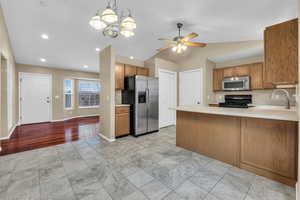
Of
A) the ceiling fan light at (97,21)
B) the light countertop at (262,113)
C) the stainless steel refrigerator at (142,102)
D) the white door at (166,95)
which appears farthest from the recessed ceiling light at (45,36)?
the light countertop at (262,113)

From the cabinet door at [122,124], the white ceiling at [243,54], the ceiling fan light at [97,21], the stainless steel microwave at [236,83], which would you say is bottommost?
the cabinet door at [122,124]

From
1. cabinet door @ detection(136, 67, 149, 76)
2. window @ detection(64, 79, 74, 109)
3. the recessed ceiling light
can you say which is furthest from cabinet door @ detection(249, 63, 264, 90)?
window @ detection(64, 79, 74, 109)

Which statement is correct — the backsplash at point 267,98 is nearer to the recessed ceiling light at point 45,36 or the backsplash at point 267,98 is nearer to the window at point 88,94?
the recessed ceiling light at point 45,36

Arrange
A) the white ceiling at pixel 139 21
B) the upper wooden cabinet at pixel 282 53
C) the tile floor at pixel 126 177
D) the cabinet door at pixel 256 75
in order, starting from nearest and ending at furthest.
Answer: the tile floor at pixel 126 177, the upper wooden cabinet at pixel 282 53, the white ceiling at pixel 139 21, the cabinet door at pixel 256 75

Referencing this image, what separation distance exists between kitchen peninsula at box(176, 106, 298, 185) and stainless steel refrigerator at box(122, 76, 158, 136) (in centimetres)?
152

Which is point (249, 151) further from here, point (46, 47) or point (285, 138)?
point (46, 47)

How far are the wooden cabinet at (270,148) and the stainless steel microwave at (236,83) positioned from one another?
2597 mm

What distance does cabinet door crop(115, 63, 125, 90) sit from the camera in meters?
3.87

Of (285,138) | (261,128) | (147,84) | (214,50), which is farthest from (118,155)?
(214,50)

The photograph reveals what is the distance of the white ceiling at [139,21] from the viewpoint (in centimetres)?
228

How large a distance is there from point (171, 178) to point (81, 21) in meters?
3.59

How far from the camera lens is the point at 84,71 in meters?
6.48

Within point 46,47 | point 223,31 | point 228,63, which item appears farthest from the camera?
point 228,63

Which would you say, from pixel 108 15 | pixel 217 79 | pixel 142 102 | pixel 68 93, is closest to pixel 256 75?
pixel 217 79
